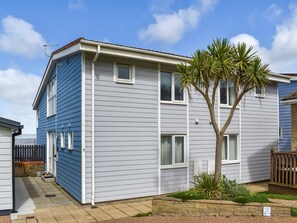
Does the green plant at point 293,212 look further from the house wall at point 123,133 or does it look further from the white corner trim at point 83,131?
the white corner trim at point 83,131

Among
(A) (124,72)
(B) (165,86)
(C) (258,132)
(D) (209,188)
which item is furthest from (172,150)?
(C) (258,132)

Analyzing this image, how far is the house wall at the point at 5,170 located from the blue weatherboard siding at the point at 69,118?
2167mm

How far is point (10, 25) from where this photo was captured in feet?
47.0

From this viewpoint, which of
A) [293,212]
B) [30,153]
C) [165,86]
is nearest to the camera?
[293,212]

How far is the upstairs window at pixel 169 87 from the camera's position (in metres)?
11.4

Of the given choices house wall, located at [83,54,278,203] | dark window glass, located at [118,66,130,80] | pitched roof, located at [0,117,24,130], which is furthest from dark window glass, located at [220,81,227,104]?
pitched roof, located at [0,117,24,130]

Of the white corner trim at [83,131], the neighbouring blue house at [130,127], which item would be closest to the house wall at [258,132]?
the neighbouring blue house at [130,127]

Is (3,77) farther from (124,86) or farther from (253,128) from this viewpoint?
(253,128)

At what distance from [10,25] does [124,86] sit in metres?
7.85

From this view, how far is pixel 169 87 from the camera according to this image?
1156 cm

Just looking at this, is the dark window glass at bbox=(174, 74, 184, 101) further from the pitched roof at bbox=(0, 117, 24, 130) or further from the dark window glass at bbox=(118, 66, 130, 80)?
the pitched roof at bbox=(0, 117, 24, 130)

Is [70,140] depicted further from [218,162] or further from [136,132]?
[218,162]

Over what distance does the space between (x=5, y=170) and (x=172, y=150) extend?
588 centimetres

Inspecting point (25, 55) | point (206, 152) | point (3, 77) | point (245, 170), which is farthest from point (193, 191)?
point (3, 77)
